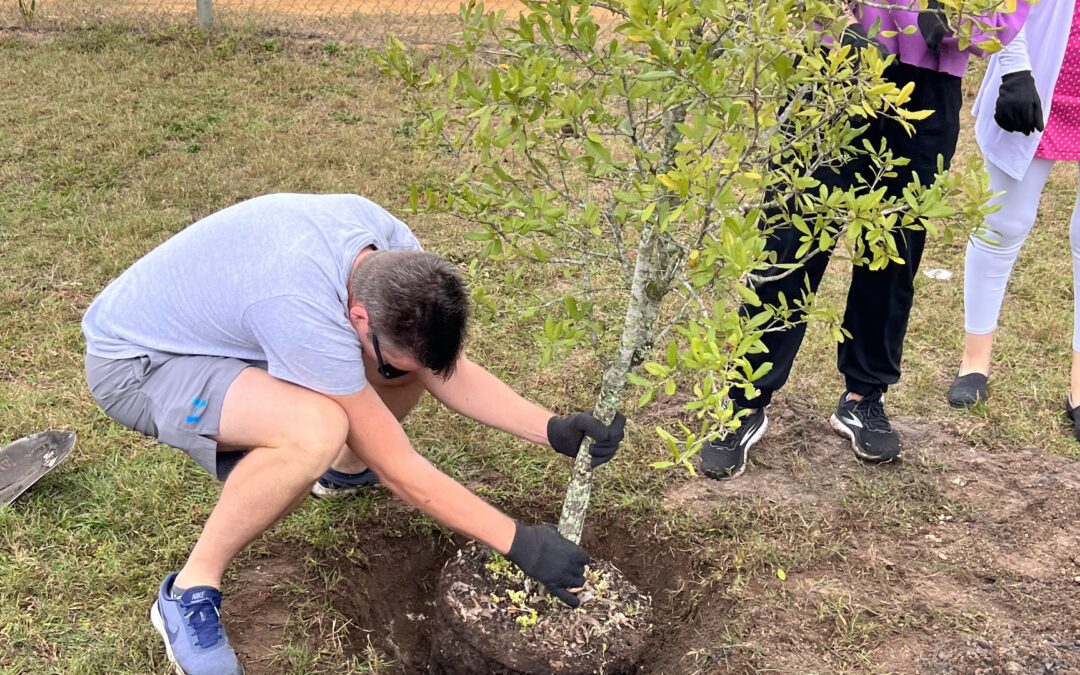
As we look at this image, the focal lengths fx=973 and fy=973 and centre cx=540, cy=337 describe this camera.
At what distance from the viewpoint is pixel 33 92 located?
630cm

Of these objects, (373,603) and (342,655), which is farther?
(373,603)

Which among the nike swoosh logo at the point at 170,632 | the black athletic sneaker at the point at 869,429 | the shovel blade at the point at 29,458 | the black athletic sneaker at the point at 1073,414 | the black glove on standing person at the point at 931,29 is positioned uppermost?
the black glove on standing person at the point at 931,29

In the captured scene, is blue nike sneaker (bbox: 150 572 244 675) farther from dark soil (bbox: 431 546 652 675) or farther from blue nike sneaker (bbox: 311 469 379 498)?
blue nike sneaker (bbox: 311 469 379 498)

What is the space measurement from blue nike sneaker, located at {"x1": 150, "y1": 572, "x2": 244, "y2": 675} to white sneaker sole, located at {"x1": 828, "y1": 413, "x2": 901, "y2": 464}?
2108 mm

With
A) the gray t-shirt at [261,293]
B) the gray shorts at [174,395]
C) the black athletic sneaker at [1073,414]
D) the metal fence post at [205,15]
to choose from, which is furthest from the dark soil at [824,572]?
the metal fence post at [205,15]

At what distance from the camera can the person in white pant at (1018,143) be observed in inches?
121

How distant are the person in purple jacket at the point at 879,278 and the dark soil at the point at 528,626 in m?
0.74

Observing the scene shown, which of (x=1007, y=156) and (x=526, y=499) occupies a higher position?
(x=1007, y=156)

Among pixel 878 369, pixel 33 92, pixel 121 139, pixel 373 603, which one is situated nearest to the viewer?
pixel 373 603

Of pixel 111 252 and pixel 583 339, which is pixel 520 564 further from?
pixel 111 252

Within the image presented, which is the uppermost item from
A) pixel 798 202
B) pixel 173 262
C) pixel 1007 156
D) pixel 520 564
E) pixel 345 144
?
pixel 798 202

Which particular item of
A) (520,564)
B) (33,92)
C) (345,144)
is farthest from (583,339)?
(33,92)

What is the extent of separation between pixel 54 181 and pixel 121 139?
618 millimetres

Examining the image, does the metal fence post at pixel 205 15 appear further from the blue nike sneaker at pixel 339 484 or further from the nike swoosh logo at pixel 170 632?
the nike swoosh logo at pixel 170 632
